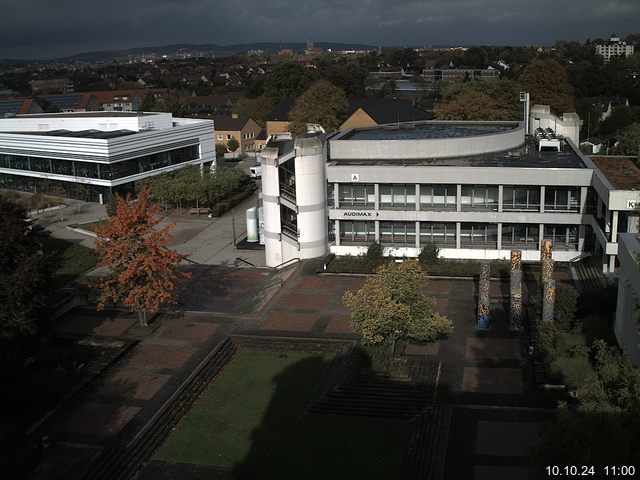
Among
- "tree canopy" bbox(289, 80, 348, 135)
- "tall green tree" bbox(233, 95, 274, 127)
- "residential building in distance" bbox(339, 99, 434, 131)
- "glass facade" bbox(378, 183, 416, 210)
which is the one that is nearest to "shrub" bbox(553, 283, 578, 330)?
"glass facade" bbox(378, 183, 416, 210)

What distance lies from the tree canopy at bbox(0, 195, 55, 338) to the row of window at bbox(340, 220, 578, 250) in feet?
61.8

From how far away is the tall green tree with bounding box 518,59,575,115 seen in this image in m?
76.2

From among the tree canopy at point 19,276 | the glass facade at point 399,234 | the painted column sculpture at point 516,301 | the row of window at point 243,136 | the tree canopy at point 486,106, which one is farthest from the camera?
the row of window at point 243,136

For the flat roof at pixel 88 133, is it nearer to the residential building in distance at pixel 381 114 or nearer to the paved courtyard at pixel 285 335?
the residential building in distance at pixel 381 114

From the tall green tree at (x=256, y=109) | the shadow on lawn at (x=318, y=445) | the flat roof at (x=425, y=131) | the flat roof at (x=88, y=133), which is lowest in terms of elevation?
the shadow on lawn at (x=318, y=445)

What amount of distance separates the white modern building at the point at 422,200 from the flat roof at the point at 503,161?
60mm

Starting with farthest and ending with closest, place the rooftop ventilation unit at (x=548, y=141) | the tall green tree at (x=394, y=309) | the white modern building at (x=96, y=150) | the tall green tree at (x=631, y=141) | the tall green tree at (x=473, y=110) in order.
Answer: the tall green tree at (x=473, y=110) → the white modern building at (x=96, y=150) → the tall green tree at (x=631, y=141) → the rooftop ventilation unit at (x=548, y=141) → the tall green tree at (x=394, y=309)

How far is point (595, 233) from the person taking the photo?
36.5m

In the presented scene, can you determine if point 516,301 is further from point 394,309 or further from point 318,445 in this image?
point 318,445

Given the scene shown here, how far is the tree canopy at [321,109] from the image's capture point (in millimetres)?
75125

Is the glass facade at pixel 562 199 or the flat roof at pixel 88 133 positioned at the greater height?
the flat roof at pixel 88 133

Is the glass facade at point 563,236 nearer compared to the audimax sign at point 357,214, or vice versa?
the glass facade at point 563,236

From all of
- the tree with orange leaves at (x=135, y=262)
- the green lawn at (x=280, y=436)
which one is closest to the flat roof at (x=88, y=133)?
the tree with orange leaves at (x=135, y=262)

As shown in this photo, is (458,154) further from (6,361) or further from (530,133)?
(6,361)
